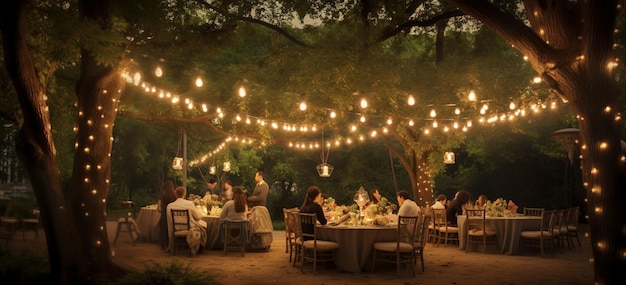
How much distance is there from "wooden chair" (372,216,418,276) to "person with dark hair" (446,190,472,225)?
3.50 metres

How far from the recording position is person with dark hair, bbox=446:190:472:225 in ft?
39.3

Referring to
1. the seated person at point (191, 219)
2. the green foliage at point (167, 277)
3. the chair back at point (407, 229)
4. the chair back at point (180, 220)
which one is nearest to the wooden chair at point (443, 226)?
the chair back at point (407, 229)

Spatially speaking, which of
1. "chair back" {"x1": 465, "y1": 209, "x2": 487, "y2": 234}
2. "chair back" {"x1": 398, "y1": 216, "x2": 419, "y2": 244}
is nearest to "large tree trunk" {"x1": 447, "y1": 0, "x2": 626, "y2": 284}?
"chair back" {"x1": 398, "y1": 216, "x2": 419, "y2": 244}

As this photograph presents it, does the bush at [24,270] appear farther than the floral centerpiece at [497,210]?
No

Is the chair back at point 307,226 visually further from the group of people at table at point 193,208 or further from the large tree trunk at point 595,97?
the large tree trunk at point 595,97

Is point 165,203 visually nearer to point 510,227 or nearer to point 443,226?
point 443,226

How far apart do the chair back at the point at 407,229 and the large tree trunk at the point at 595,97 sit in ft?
10.3

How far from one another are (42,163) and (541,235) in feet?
29.0

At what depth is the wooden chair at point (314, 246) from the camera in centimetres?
824

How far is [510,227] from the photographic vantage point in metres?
10.9

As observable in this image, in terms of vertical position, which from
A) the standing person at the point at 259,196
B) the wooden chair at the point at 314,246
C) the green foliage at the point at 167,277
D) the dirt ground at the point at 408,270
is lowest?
the dirt ground at the point at 408,270

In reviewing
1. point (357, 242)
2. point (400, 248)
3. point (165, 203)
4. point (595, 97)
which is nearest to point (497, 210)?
point (400, 248)

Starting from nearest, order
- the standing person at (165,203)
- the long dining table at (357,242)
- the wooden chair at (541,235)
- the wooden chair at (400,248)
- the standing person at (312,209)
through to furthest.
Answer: the wooden chair at (400,248), the long dining table at (357,242), the standing person at (312,209), the wooden chair at (541,235), the standing person at (165,203)

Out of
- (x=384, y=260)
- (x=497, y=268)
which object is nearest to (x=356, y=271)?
(x=384, y=260)
